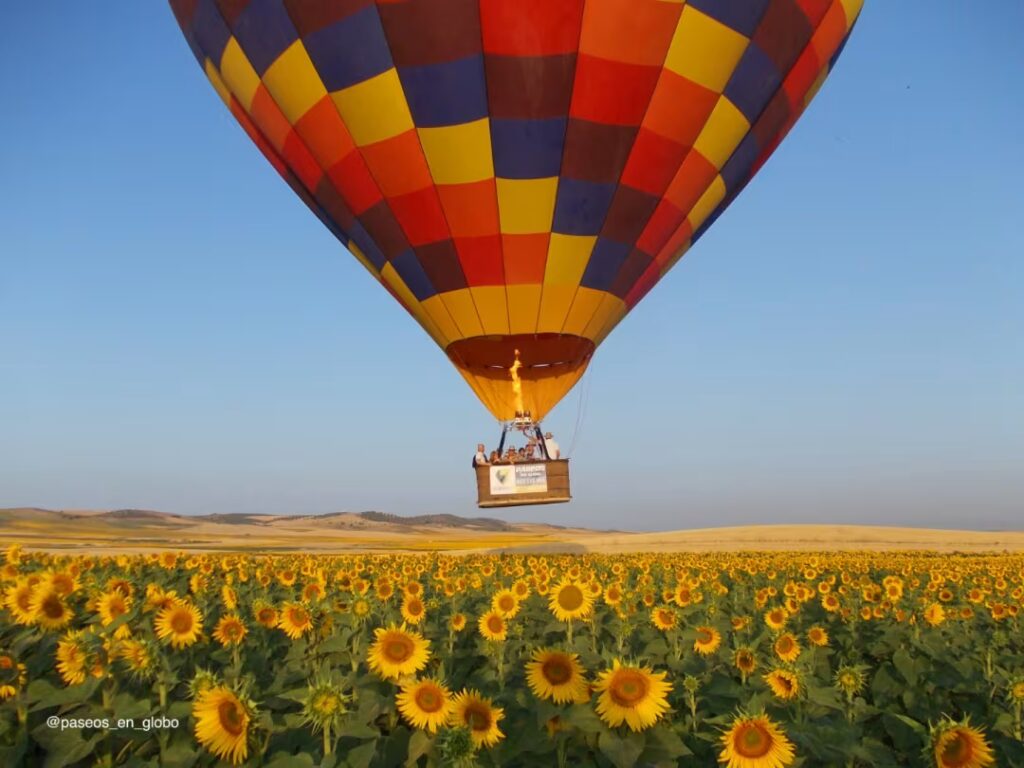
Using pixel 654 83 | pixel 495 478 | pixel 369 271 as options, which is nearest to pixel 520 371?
pixel 495 478

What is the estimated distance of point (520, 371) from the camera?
57.7 feet

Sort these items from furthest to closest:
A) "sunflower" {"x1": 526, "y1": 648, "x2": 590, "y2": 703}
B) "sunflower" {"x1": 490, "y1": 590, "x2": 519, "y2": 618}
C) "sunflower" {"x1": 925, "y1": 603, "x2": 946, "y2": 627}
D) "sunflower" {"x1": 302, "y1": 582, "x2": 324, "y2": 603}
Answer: "sunflower" {"x1": 925, "y1": 603, "x2": 946, "y2": 627}
"sunflower" {"x1": 302, "y1": 582, "x2": 324, "y2": 603}
"sunflower" {"x1": 490, "y1": 590, "x2": 519, "y2": 618}
"sunflower" {"x1": 526, "y1": 648, "x2": 590, "y2": 703}

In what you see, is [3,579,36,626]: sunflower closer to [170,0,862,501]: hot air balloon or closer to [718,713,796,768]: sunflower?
[718,713,796,768]: sunflower

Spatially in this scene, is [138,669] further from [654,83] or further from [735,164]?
[735,164]

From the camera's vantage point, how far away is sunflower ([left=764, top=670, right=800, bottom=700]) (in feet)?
12.7

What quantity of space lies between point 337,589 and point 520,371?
9.92 m

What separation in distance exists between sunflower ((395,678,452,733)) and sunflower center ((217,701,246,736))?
25.7 inches

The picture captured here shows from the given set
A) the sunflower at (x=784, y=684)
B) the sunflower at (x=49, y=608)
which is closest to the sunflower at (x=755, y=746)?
the sunflower at (x=784, y=684)

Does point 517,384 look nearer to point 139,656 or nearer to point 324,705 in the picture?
point 139,656

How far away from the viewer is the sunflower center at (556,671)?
129 inches

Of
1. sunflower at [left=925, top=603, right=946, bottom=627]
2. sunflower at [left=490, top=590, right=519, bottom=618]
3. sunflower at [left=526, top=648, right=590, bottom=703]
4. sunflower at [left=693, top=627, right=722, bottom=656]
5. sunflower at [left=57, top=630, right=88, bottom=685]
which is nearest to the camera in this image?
sunflower at [left=526, top=648, right=590, bottom=703]

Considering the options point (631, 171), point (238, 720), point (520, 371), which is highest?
point (631, 171)

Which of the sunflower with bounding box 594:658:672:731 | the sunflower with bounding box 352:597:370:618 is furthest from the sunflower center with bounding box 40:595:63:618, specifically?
the sunflower with bounding box 594:658:672:731


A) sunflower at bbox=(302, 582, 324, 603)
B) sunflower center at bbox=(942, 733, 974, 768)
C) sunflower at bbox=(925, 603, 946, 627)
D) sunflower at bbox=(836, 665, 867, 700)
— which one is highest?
sunflower at bbox=(302, 582, 324, 603)
